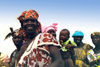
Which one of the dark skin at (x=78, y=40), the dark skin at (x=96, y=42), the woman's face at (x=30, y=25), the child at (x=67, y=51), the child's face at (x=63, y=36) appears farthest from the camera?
the dark skin at (x=96, y=42)

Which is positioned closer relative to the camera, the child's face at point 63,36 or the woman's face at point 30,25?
the woman's face at point 30,25

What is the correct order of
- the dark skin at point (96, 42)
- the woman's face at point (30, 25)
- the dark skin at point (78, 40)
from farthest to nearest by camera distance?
the dark skin at point (96, 42) → the dark skin at point (78, 40) → the woman's face at point (30, 25)

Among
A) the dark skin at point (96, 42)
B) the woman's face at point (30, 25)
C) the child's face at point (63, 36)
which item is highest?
the woman's face at point (30, 25)

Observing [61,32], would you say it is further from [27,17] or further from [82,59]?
[27,17]

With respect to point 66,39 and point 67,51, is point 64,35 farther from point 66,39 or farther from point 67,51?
point 67,51

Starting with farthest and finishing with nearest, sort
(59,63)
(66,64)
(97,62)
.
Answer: (97,62) → (66,64) → (59,63)

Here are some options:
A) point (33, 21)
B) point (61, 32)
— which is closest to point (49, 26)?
point (61, 32)

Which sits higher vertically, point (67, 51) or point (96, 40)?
point (67, 51)

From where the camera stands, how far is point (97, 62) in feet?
22.2

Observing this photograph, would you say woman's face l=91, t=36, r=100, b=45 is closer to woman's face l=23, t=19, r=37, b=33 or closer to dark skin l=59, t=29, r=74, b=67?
dark skin l=59, t=29, r=74, b=67

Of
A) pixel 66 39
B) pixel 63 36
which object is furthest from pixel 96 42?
pixel 63 36

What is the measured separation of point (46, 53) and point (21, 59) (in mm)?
579

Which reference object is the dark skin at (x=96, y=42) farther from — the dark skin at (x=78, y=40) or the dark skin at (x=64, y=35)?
the dark skin at (x=64, y=35)

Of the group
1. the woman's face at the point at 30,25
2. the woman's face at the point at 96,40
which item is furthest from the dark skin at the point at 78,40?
the woman's face at the point at 30,25
